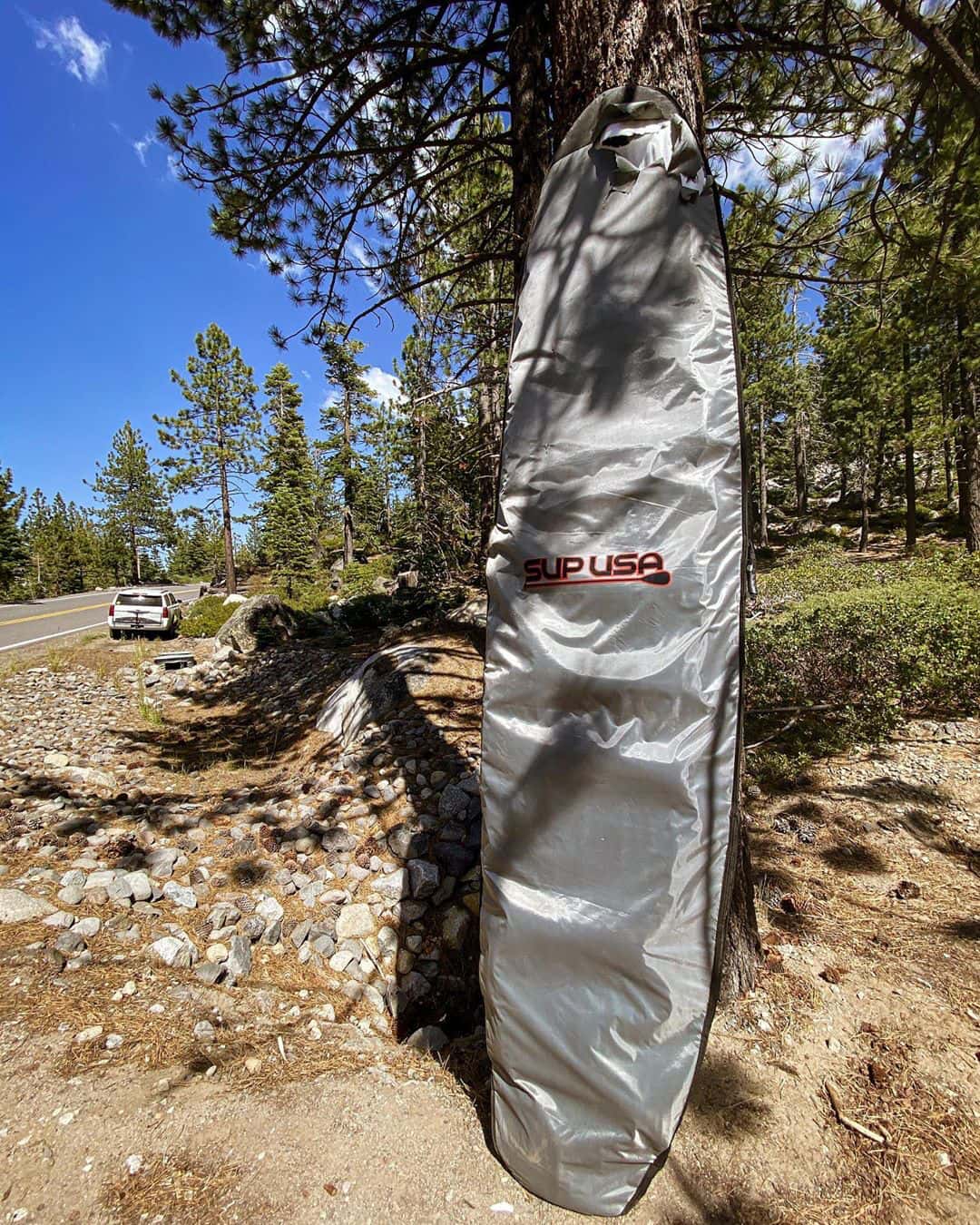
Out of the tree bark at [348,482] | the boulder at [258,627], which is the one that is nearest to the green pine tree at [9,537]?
the tree bark at [348,482]

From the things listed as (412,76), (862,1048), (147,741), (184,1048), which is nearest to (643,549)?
(862,1048)

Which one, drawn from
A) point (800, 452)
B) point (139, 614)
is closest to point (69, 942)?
point (139, 614)

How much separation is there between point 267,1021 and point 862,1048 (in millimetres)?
2007

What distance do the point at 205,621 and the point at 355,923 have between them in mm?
12717

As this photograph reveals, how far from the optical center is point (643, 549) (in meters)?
1.48

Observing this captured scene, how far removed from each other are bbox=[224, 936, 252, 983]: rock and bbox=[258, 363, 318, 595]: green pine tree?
703 inches

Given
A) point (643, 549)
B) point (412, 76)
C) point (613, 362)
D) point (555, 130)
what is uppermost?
point (412, 76)

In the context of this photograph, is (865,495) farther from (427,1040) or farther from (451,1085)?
(451,1085)

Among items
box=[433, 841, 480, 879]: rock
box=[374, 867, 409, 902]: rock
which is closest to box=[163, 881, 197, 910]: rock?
box=[374, 867, 409, 902]: rock

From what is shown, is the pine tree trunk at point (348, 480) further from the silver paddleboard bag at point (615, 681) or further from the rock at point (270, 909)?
the silver paddleboard bag at point (615, 681)

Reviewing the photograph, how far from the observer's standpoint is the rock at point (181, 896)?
2609mm

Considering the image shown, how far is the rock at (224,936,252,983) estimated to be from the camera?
7.35 feet

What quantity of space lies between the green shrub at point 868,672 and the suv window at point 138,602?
1330 cm

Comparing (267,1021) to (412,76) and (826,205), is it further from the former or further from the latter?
(412,76)
